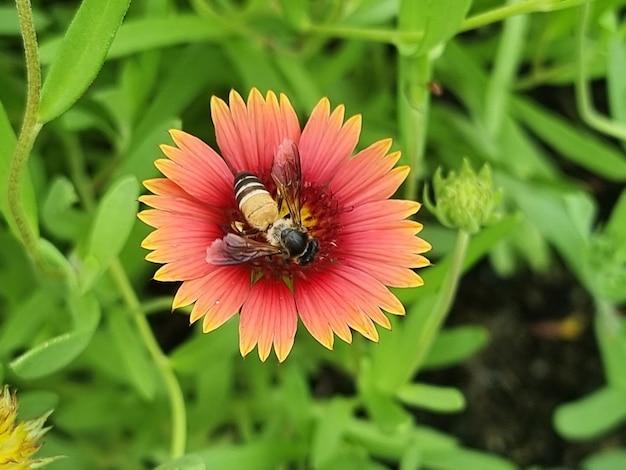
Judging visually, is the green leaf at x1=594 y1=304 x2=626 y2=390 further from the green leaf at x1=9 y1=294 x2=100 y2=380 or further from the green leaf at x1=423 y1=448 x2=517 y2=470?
the green leaf at x1=9 y1=294 x2=100 y2=380

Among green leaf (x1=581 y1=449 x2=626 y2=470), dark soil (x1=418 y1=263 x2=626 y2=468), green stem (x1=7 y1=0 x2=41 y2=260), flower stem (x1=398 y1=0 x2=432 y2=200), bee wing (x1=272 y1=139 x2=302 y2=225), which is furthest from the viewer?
dark soil (x1=418 y1=263 x2=626 y2=468)

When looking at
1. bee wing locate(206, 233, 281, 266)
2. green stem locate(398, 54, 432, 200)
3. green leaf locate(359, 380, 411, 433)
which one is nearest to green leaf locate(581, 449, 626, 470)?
green leaf locate(359, 380, 411, 433)

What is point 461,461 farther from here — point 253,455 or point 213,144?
point 213,144

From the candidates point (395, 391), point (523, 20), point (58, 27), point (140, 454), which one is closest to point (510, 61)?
point (523, 20)

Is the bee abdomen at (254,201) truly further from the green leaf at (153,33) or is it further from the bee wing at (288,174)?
the green leaf at (153,33)

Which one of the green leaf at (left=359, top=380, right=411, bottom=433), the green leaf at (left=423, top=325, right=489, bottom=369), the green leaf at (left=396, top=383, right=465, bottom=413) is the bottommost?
the green leaf at (left=359, top=380, right=411, bottom=433)

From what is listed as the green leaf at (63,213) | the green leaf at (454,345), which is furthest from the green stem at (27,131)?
the green leaf at (454,345)

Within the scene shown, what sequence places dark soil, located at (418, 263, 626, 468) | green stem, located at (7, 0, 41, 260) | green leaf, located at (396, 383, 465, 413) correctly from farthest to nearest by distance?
dark soil, located at (418, 263, 626, 468), green leaf, located at (396, 383, 465, 413), green stem, located at (7, 0, 41, 260)
